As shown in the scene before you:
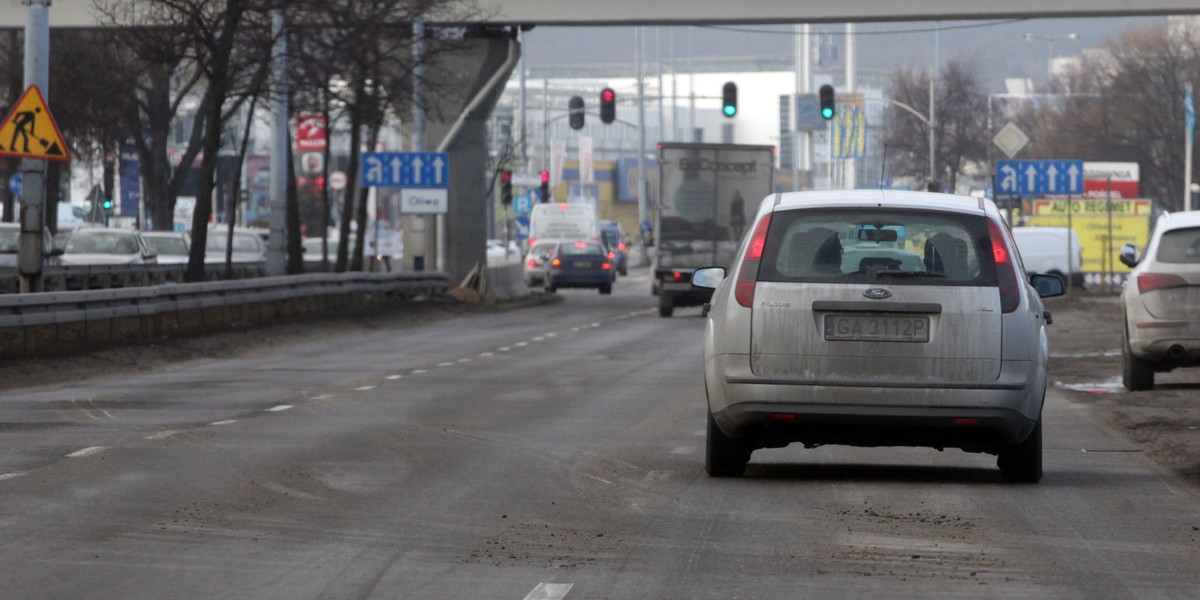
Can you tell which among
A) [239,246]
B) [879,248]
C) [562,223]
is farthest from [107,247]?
[879,248]

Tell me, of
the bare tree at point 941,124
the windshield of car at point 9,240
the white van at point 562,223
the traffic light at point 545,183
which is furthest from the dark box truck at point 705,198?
the traffic light at point 545,183

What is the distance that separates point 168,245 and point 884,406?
1478 inches

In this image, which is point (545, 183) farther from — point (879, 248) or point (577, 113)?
point (879, 248)

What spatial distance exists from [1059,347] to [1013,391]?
1756cm

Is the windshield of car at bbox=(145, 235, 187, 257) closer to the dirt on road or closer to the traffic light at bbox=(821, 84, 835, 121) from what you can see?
the dirt on road

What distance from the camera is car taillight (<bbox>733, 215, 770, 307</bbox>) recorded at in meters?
10.4

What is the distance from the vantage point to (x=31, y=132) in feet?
73.7

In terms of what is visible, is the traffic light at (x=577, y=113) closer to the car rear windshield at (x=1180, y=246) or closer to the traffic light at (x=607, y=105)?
the traffic light at (x=607, y=105)

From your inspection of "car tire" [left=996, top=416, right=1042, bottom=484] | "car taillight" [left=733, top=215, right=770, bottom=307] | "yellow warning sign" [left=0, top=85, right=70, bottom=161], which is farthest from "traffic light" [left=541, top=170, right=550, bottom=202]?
"car taillight" [left=733, top=215, right=770, bottom=307]

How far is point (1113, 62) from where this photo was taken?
294ft

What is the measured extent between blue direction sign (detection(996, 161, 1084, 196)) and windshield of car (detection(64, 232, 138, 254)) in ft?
55.9

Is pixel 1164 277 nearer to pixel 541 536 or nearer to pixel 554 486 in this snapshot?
pixel 554 486

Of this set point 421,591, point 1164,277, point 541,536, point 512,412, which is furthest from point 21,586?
point 1164,277

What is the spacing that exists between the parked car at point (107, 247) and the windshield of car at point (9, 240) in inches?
93.6
